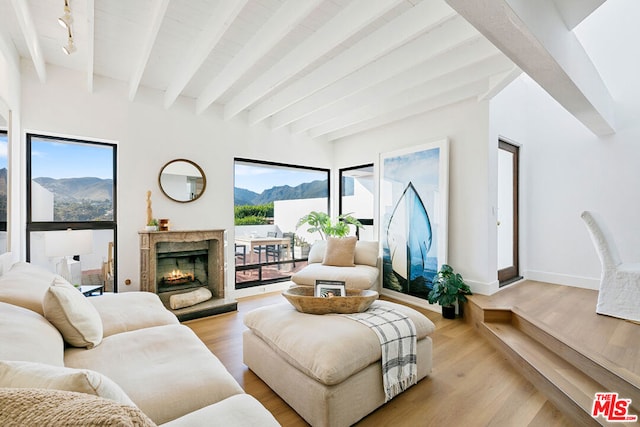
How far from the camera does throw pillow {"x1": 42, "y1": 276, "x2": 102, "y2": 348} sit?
1516mm

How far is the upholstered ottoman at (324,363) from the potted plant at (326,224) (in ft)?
8.70

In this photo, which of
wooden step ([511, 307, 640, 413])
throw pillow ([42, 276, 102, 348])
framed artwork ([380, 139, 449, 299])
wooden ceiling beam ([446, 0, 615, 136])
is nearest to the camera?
wooden ceiling beam ([446, 0, 615, 136])

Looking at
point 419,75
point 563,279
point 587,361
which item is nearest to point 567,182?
point 563,279

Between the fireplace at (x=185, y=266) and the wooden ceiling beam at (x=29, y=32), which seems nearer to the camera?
the wooden ceiling beam at (x=29, y=32)

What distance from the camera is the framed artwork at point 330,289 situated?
228 cm

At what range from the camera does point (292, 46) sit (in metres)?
2.70

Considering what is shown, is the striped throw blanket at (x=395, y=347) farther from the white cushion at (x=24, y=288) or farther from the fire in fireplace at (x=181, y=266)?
the fire in fireplace at (x=181, y=266)

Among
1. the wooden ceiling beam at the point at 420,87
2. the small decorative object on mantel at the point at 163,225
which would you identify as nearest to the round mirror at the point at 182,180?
the small decorative object on mantel at the point at 163,225

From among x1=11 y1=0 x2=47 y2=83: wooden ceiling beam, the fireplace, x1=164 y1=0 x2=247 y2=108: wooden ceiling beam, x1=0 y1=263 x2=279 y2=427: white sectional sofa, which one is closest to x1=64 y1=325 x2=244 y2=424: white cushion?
x1=0 y1=263 x2=279 y2=427: white sectional sofa

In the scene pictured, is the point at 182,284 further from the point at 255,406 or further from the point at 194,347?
the point at 255,406

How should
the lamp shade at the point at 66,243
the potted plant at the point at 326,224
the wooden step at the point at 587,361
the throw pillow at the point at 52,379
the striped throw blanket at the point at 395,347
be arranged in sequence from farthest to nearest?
the potted plant at the point at 326,224
the lamp shade at the point at 66,243
the striped throw blanket at the point at 395,347
the wooden step at the point at 587,361
the throw pillow at the point at 52,379

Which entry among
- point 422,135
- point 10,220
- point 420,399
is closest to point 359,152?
point 422,135

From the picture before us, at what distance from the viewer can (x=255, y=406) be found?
1.15 metres

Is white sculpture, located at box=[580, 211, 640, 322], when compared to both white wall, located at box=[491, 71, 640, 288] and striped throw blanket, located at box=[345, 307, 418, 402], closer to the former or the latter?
white wall, located at box=[491, 71, 640, 288]
